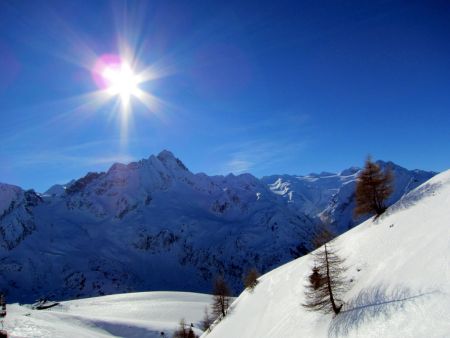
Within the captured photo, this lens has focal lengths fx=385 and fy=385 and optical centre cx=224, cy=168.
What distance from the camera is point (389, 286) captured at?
2305 centimetres

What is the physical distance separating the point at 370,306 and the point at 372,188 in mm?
22972

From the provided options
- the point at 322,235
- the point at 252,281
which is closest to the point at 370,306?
the point at 322,235

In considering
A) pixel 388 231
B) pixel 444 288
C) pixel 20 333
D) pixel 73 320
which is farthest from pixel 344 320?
pixel 73 320

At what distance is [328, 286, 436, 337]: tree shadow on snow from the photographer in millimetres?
20516

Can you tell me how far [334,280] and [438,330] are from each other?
11.6 metres

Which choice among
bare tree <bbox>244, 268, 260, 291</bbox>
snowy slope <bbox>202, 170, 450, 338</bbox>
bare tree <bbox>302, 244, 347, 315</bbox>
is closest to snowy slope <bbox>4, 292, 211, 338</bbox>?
bare tree <bbox>244, 268, 260, 291</bbox>

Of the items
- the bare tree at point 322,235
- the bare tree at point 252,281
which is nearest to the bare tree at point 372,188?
the bare tree at point 322,235

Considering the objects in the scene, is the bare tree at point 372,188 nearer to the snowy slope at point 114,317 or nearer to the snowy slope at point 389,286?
the snowy slope at point 389,286

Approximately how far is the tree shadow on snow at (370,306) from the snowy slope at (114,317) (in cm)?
4633

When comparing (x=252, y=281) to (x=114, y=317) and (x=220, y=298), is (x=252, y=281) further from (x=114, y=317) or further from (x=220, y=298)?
(x=114, y=317)

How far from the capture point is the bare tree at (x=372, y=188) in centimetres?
4344

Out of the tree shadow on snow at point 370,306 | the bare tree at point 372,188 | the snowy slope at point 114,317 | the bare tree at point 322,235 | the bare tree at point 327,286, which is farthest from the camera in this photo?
the snowy slope at point 114,317

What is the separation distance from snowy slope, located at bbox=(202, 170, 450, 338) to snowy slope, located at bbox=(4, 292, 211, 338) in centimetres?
3817

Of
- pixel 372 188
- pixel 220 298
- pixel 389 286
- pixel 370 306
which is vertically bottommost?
pixel 370 306
